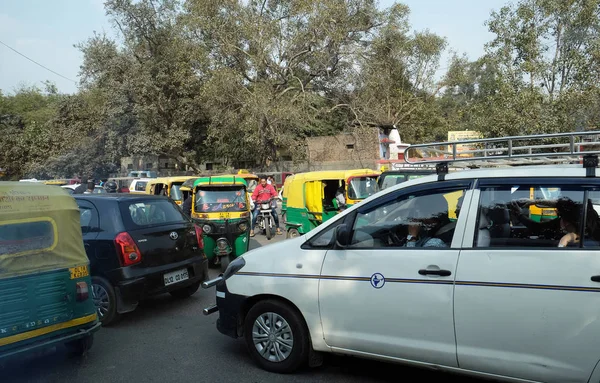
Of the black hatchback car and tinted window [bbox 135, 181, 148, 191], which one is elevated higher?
tinted window [bbox 135, 181, 148, 191]

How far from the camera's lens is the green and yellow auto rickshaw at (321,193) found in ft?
34.6

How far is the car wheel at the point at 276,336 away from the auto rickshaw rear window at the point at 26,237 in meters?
1.99

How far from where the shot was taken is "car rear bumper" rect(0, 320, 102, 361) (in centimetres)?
379

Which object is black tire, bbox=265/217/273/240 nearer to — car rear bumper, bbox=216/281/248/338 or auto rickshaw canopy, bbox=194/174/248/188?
auto rickshaw canopy, bbox=194/174/248/188

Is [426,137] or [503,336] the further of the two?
[426,137]

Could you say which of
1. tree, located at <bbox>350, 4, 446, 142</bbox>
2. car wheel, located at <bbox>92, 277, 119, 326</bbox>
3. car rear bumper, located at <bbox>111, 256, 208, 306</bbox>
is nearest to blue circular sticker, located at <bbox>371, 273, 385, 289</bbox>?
car rear bumper, located at <bbox>111, 256, 208, 306</bbox>

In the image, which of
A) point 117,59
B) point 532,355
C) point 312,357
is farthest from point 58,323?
point 117,59

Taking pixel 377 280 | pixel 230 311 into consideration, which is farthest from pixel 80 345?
pixel 377 280

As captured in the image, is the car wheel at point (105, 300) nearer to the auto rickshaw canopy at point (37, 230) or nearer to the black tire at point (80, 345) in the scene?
the black tire at point (80, 345)

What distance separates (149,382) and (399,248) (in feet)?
8.29

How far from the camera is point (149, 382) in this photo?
4.12 meters

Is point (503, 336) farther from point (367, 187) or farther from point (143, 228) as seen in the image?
point (367, 187)

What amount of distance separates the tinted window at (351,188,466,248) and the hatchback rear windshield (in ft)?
11.0

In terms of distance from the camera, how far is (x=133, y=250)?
5.75m
